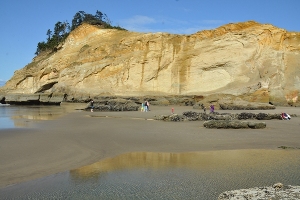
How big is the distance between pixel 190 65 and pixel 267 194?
2785 cm

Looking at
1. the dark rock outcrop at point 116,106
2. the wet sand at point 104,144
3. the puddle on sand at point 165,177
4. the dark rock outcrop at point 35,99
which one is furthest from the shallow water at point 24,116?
the dark rock outcrop at point 35,99

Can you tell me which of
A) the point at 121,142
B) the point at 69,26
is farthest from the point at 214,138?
the point at 69,26

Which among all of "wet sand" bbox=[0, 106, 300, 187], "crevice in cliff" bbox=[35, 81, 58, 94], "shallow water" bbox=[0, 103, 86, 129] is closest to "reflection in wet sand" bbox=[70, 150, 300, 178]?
"wet sand" bbox=[0, 106, 300, 187]

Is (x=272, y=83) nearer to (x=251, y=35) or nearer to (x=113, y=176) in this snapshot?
(x=251, y=35)

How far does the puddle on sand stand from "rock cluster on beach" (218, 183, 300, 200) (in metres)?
0.67

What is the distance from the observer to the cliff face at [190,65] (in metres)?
26.5

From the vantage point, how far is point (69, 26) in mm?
58125

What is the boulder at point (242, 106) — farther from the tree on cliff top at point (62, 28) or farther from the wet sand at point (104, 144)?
the tree on cliff top at point (62, 28)

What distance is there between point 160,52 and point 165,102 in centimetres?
810

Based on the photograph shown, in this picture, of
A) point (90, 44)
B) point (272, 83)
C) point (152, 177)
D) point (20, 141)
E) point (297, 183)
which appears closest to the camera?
point (297, 183)

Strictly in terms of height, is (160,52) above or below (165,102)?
above

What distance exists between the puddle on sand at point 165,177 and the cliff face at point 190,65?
61.6ft

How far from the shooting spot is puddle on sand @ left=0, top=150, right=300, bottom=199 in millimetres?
4707

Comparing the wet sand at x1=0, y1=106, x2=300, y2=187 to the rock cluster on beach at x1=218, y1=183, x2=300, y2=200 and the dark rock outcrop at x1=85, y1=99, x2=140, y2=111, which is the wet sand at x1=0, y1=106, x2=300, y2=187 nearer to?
the rock cluster on beach at x1=218, y1=183, x2=300, y2=200
